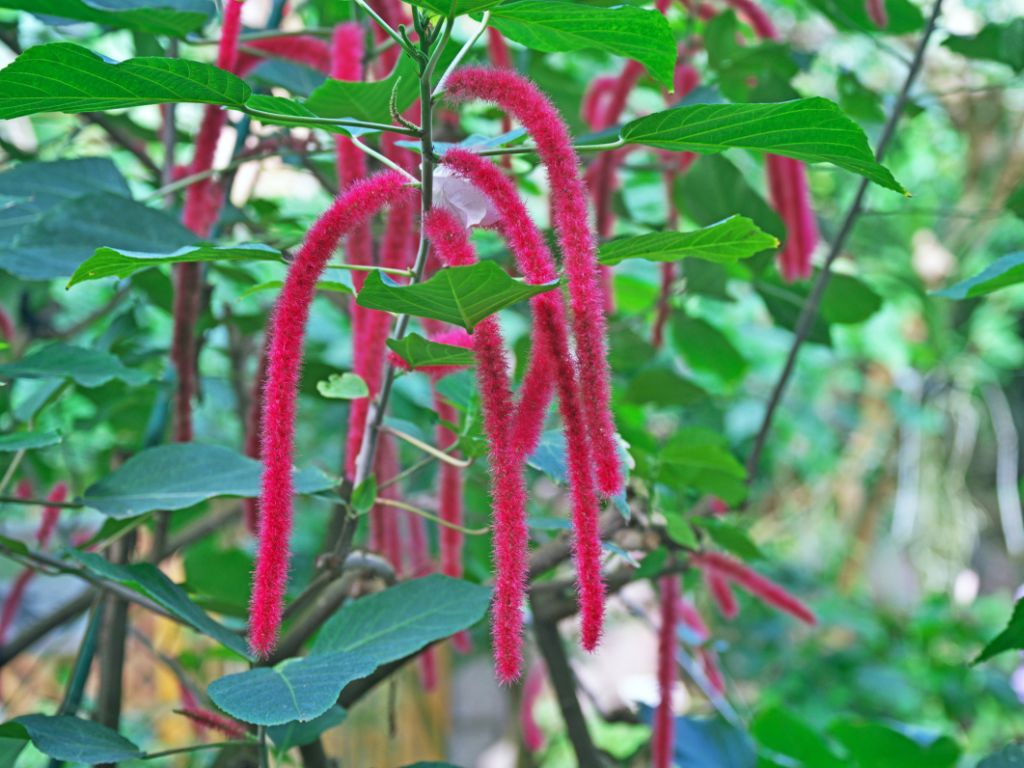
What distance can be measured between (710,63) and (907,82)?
7.4 inches

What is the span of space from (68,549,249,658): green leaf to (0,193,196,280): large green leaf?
0.20 m

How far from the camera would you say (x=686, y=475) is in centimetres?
77

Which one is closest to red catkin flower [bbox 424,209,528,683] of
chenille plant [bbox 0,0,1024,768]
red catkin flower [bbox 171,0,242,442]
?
chenille plant [bbox 0,0,1024,768]

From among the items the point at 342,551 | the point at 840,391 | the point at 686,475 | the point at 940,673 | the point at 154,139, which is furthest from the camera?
the point at 840,391

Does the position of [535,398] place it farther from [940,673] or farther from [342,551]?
[940,673]

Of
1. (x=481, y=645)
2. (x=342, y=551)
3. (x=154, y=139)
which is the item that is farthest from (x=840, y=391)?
(x=342, y=551)

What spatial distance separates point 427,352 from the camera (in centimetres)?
52

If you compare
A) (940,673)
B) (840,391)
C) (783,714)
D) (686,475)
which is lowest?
(940,673)

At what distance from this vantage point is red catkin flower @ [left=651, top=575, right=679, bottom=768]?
77cm

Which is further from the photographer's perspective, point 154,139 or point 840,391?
point 840,391

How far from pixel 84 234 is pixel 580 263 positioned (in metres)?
0.42

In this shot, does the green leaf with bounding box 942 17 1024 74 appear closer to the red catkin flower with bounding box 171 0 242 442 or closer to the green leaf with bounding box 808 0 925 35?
the green leaf with bounding box 808 0 925 35

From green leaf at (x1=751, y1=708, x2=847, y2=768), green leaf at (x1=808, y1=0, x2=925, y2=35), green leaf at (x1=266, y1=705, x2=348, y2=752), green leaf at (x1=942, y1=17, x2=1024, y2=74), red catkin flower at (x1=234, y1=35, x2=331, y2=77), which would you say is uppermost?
green leaf at (x1=808, y1=0, x2=925, y2=35)

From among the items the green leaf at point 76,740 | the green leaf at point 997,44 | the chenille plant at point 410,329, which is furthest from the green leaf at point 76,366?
the green leaf at point 997,44
